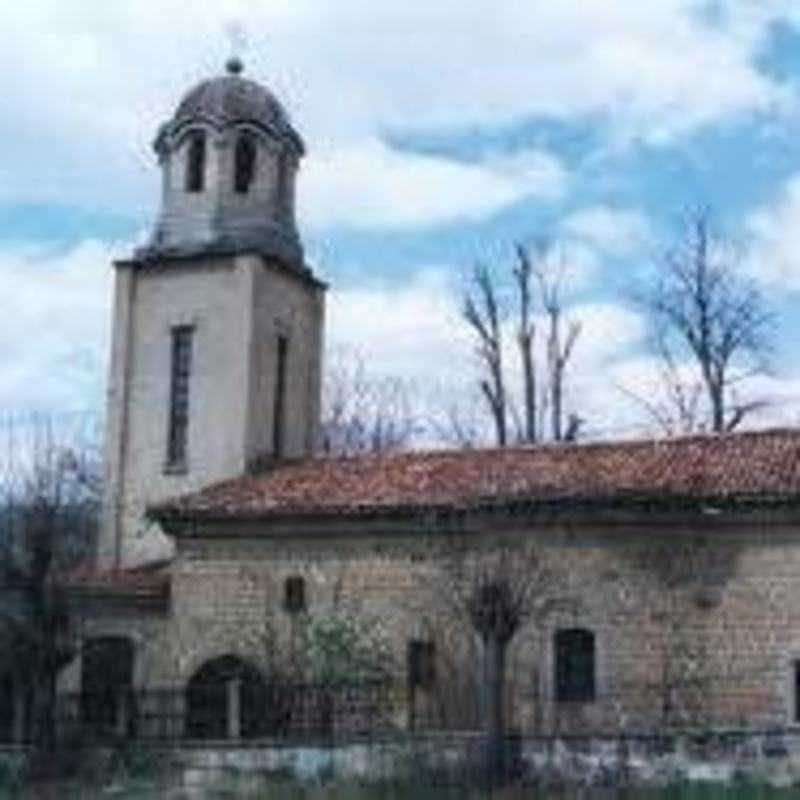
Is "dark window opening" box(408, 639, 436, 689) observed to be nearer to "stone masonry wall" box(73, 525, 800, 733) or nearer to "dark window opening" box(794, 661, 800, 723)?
"stone masonry wall" box(73, 525, 800, 733)

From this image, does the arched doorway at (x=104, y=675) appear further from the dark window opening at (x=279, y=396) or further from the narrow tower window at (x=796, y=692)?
the narrow tower window at (x=796, y=692)

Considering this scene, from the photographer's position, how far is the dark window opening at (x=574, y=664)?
1254 inches

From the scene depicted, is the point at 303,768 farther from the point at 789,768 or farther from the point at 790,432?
the point at 790,432

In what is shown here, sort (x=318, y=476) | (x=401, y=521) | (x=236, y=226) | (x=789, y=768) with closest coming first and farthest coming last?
(x=789, y=768) → (x=401, y=521) → (x=318, y=476) → (x=236, y=226)

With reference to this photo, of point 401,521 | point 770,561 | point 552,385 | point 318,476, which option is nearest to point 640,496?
point 770,561

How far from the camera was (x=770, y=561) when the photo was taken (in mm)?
30891

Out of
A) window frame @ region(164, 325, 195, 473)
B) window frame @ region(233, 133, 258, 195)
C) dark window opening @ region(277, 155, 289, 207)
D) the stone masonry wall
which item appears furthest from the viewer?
dark window opening @ region(277, 155, 289, 207)

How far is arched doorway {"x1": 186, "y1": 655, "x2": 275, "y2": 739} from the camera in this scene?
32.2 meters

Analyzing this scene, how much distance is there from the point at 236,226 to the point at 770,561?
12640 mm

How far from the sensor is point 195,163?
38.8 m

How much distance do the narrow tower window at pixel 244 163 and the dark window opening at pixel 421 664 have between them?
10.2 m

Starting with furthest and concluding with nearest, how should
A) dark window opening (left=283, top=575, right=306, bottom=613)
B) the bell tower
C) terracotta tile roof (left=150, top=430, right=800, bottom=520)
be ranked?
the bell tower
dark window opening (left=283, top=575, right=306, bottom=613)
terracotta tile roof (left=150, top=430, right=800, bottom=520)

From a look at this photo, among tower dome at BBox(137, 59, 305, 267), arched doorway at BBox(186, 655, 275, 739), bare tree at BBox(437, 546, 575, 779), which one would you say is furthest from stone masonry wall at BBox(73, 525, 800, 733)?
tower dome at BBox(137, 59, 305, 267)

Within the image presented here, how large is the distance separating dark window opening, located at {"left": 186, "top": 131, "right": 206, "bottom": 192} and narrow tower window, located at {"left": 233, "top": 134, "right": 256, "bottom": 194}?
2.09ft
